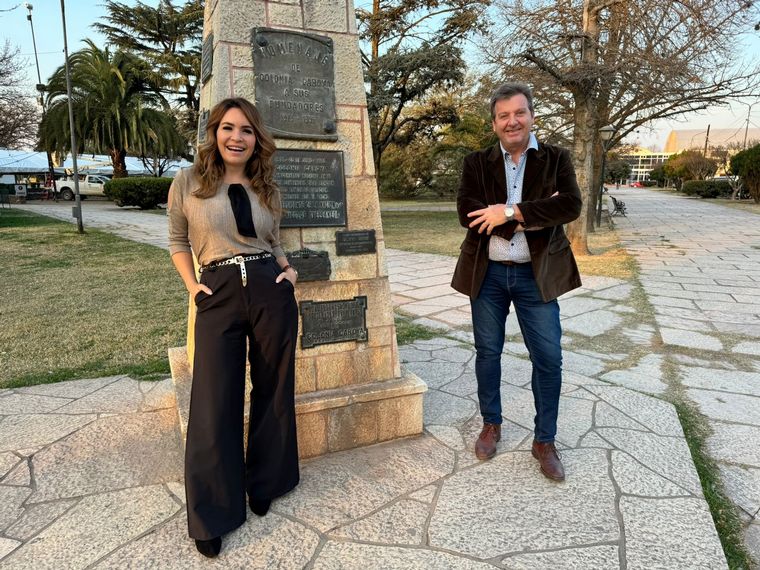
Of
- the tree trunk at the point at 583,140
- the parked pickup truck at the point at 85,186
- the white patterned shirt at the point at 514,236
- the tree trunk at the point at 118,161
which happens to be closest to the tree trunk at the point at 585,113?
the tree trunk at the point at 583,140

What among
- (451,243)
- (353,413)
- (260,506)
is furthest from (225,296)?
(451,243)

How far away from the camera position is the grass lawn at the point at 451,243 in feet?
29.2

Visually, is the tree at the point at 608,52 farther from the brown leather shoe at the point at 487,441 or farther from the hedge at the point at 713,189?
the hedge at the point at 713,189

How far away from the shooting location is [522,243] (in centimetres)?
239

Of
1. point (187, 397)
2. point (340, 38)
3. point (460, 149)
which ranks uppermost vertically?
point (460, 149)

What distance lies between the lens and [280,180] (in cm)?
252

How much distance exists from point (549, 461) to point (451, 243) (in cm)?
1011

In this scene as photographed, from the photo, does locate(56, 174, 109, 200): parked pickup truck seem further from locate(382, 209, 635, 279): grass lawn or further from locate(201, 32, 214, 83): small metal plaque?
locate(201, 32, 214, 83): small metal plaque

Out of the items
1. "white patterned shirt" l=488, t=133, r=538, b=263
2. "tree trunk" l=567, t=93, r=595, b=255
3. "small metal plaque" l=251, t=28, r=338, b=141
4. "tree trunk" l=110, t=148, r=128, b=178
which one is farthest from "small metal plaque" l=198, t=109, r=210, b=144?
"tree trunk" l=110, t=148, r=128, b=178

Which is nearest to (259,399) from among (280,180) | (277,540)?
(277,540)

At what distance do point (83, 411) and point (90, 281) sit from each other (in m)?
5.01

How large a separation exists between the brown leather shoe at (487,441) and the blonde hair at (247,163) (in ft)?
5.28

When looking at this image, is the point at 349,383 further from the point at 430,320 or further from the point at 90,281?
the point at 90,281

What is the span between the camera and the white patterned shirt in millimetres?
2395
